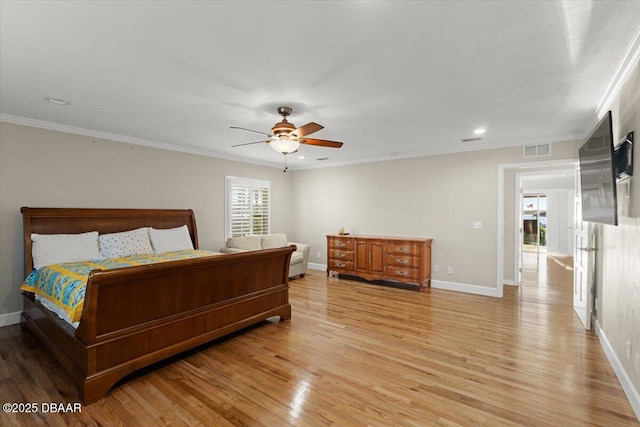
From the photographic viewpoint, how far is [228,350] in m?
3.14

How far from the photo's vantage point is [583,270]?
387 cm

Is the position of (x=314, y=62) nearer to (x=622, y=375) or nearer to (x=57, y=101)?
(x=57, y=101)

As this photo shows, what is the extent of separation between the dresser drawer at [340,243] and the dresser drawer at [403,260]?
0.88m

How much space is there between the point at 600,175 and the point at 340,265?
4.54 m

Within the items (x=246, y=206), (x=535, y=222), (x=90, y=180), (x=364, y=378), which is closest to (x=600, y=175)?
(x=364, y=378)

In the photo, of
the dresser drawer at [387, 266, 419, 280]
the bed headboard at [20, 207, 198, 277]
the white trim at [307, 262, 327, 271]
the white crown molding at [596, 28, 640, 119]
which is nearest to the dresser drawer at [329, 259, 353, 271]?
the white trim at [307, 262, 327, 271]

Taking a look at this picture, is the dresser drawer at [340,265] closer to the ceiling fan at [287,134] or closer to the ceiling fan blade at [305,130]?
the ceiling fan at [287,134]

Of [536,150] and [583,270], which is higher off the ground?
[536,150]

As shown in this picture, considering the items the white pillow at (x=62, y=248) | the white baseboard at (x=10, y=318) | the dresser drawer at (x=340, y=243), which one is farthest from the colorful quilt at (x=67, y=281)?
the dresser drawer at (x=340, y=243)

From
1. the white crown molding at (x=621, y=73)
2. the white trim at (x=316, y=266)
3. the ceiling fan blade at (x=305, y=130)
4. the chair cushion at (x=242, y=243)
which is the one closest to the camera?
the white crown molding at (x=621, y=73)

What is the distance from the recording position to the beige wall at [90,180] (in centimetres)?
380

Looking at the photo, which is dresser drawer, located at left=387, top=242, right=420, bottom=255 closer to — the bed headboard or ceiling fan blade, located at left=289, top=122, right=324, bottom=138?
ceiling fan blade, located at left=289, top=122, right=324, bottom=138

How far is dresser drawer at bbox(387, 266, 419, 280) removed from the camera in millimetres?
5496

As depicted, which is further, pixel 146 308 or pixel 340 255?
pixel 340 255
